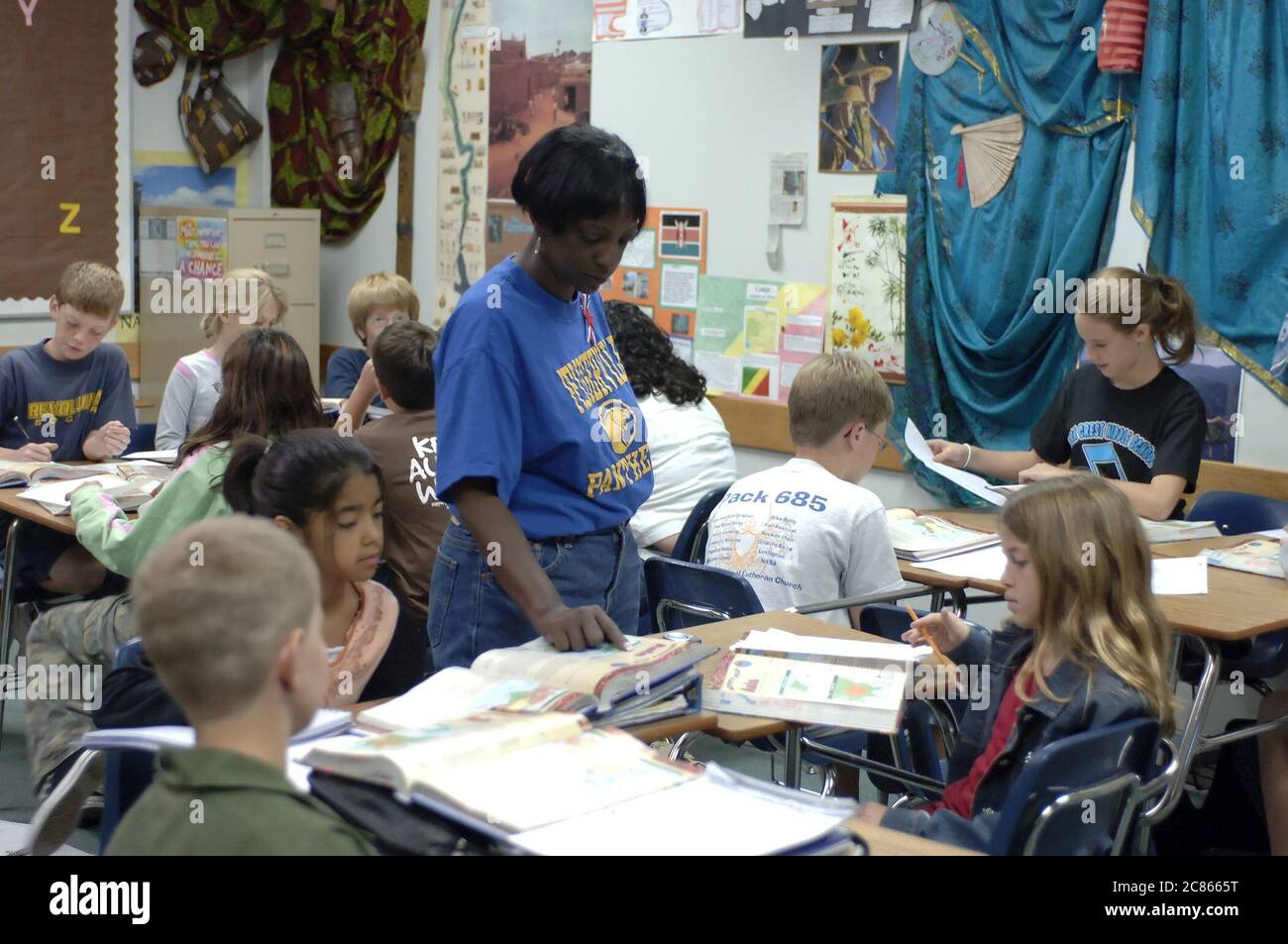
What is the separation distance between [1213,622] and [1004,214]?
86.2 inches

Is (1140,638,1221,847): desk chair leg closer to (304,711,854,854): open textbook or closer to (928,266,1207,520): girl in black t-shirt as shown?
(928,266,1207,520): girl in black t-shirt

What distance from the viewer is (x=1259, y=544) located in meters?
3.46

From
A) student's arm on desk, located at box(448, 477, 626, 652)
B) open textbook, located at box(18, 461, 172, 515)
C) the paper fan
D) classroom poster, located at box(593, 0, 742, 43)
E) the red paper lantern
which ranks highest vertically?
classroom poster, located at box(593, 0, 742, 43)

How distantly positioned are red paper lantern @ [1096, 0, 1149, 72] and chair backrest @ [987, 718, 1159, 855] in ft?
9.20

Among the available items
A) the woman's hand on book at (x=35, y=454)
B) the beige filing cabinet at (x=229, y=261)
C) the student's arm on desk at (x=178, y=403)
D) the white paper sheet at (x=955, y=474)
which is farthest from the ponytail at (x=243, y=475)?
the beige filing cabinet at (x=229, y=261)

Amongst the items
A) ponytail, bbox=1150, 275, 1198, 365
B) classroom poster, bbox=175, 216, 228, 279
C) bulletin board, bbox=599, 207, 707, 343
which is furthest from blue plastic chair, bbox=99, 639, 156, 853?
classroom poster, bbox=175, 216, 228, 279

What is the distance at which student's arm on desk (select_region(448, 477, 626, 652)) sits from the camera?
2035 millimetres

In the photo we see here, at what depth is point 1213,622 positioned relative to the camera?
2.83m

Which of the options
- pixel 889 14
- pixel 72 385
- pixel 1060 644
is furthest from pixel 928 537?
pixel 72 385

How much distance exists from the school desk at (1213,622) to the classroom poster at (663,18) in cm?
302

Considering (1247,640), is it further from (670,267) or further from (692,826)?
(670,267)
